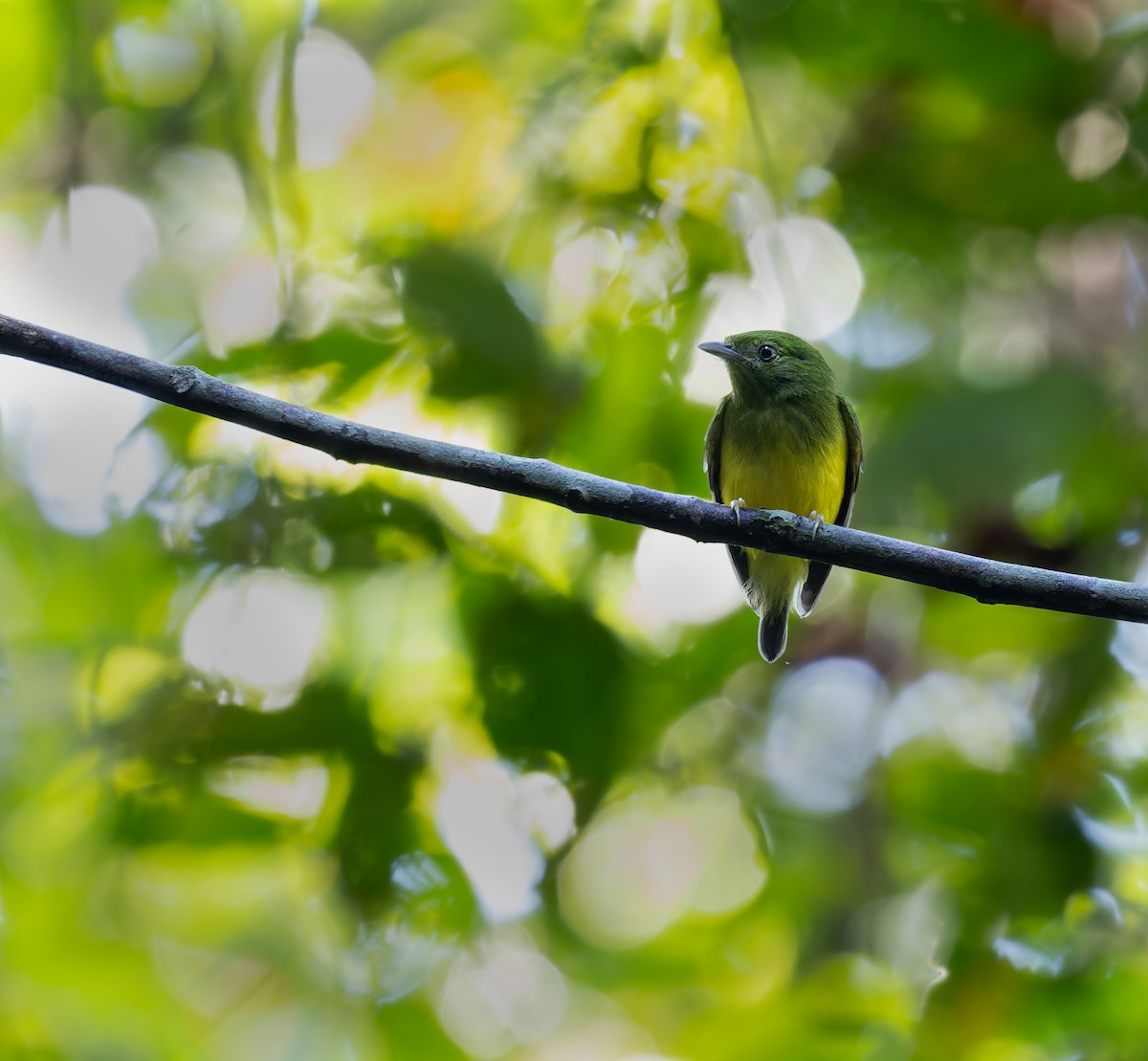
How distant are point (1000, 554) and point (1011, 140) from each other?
48.0 inches

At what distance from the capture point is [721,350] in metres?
4.25

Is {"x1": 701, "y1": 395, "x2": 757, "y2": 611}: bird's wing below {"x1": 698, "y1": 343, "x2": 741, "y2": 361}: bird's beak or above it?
below

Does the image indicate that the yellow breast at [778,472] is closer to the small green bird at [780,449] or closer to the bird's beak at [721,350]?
the small green bird at [780,449]

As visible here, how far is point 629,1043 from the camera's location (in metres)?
4.11

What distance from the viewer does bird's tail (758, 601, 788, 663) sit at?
3.85m

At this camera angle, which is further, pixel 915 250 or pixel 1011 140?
pixel 915 250

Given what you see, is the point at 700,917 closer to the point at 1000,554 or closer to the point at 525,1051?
the point at 525,1051

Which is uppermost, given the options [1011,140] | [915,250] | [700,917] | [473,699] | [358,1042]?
[1011,140]

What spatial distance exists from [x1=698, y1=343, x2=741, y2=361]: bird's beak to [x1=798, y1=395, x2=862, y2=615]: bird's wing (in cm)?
46

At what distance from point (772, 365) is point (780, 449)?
43 centimetres

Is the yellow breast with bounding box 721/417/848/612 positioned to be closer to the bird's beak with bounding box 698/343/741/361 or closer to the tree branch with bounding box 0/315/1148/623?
the bird's beak with bounding box 698/343/741/361

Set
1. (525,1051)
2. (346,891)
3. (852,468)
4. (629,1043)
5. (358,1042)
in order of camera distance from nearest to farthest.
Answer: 1. (346,891)
2. (358,1042)
3. (525,1051)
4. (629,1043)
5. (852,468)

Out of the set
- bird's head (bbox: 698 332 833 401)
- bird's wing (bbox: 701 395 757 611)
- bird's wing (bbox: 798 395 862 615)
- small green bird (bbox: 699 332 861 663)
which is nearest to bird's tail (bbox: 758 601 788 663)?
small green bird (bbox: 699 332 861 663)

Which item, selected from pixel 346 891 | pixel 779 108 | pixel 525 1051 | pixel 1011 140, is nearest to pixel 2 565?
pixel 346 891
